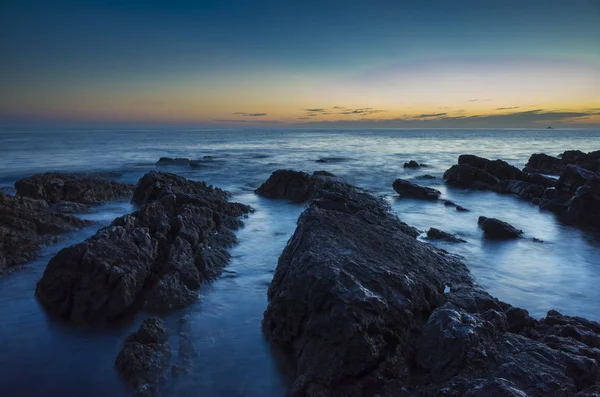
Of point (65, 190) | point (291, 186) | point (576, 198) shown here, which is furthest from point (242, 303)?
point (576, 198)

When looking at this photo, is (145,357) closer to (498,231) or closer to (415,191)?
(498,231)

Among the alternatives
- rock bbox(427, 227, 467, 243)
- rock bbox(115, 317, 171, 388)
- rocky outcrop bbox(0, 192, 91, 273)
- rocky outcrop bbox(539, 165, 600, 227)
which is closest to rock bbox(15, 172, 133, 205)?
rocky outcrop bbox(0, 192, 91, 273)

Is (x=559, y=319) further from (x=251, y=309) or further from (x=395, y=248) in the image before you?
(x=251, y=309)

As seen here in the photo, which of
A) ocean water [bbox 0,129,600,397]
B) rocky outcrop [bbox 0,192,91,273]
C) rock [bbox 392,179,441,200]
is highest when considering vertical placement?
rocky outcrop [bbox 0,192,91,273]

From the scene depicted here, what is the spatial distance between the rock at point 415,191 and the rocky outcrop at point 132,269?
12799mm

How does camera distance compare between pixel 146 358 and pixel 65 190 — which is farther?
pixel 65 190

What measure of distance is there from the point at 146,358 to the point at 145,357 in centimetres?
3

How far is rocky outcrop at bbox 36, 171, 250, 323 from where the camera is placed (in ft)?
21.1

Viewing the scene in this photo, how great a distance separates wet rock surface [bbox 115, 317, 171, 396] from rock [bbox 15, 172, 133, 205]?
11707mm

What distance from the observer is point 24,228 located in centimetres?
1010

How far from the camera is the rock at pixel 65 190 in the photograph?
1497 centimetres

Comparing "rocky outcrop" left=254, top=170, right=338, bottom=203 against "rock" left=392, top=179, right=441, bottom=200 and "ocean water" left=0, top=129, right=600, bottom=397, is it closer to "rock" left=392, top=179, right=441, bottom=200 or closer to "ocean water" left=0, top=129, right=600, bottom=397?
"ocean water" left=0, top=129, right=600, bottom=397

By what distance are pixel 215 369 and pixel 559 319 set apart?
5173 mm

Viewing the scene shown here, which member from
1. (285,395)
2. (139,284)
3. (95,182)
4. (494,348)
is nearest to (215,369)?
(285,395)
